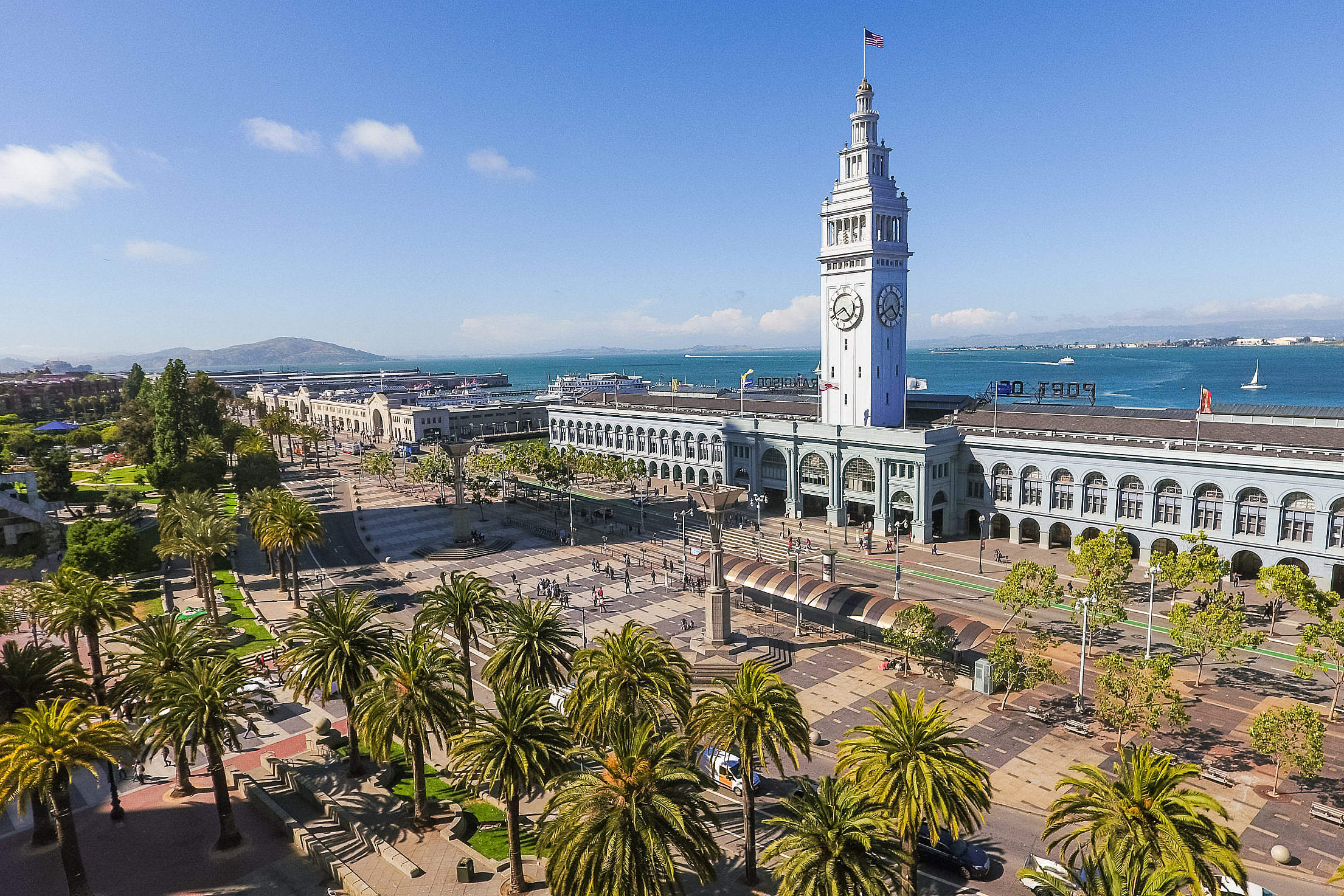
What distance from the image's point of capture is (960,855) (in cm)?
3291

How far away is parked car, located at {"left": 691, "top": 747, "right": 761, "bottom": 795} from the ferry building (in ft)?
149

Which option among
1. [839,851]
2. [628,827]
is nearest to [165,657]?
[628,827]

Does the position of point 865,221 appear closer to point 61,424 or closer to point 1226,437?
point 1226,437

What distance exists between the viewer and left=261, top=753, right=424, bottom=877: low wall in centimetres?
3416

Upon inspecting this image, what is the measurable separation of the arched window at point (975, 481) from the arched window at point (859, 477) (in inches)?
431

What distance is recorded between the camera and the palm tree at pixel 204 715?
114 ft

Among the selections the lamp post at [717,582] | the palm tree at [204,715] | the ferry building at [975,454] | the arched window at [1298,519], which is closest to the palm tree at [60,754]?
the palm tree at [204,715]

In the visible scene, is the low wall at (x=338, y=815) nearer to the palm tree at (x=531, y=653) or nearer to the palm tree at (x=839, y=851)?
the palm tree at (x=531, y=653)

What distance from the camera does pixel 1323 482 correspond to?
65312 mm

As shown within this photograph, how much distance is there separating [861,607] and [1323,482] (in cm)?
4441

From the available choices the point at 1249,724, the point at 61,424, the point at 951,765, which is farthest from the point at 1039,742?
the point at 61,424

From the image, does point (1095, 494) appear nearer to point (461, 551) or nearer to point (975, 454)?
point (975, 454)

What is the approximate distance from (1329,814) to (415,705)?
145 ft

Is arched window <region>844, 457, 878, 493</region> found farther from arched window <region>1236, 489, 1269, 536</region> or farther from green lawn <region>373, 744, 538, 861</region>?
green lawn <region>373, 744, 538, 861</region>
